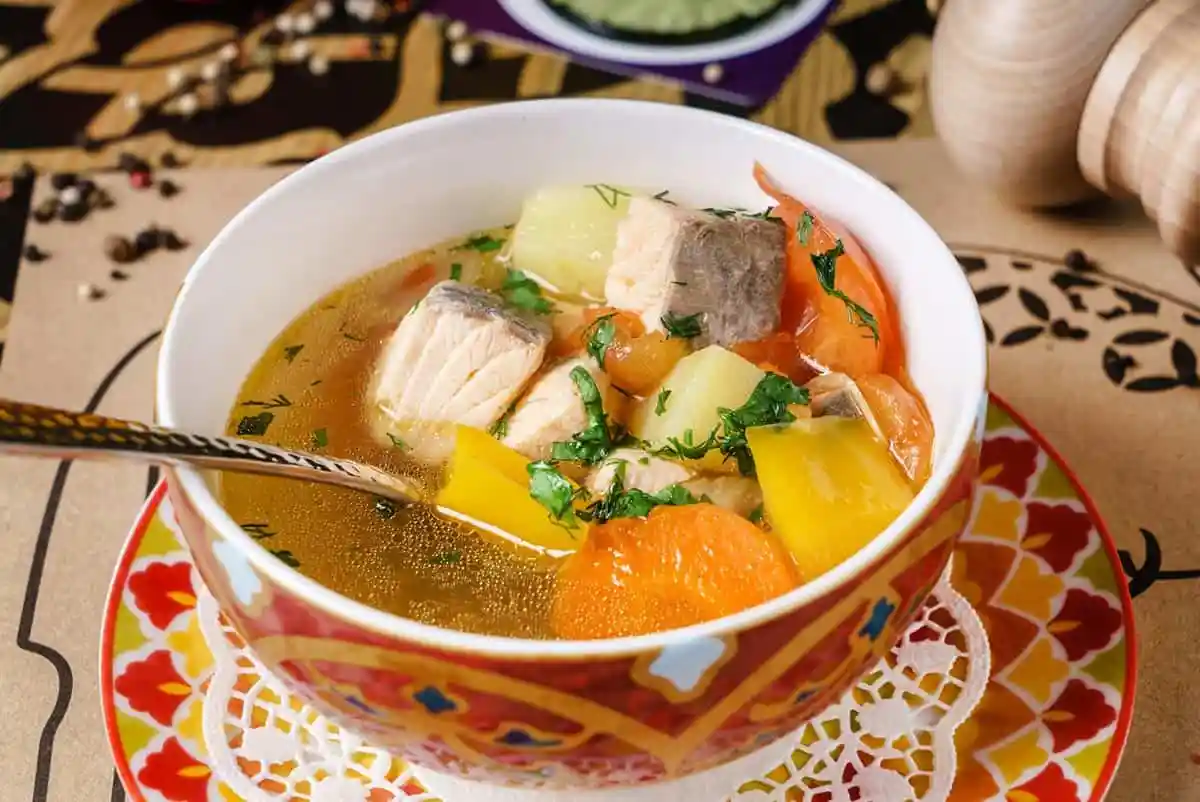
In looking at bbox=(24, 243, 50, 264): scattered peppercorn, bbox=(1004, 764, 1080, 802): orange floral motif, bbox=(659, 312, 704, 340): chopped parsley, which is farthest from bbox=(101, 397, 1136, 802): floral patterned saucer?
bbox=(24, 243, 50, 264): scattered peppercorn

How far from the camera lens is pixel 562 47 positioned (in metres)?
2.15

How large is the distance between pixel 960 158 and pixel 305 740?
4.03ft

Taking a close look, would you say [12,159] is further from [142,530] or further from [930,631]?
[930,631]

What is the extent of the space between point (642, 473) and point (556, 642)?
314 mm

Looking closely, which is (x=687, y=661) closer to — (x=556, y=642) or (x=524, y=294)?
(x=556, y=642)

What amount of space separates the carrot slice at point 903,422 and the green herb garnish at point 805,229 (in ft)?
0.50

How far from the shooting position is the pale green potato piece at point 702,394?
3.58 feet

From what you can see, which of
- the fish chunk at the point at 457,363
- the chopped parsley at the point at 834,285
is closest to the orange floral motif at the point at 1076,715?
the chopped parsley at the point at 834,285

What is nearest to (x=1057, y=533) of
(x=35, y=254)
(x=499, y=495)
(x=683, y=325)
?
(x=683, y=325)

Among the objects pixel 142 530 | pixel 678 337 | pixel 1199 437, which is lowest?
pixel 1199 437

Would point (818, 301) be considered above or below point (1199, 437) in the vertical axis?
above

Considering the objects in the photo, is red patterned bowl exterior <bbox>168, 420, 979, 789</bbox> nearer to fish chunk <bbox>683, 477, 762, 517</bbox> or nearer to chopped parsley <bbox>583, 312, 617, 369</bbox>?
fish chunk <bbox>683, 477, 762, 517</bbox>

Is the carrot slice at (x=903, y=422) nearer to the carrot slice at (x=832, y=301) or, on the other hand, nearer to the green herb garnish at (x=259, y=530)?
the carrot slice at (x=832, y=301)

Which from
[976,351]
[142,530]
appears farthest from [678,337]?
[142,530]
